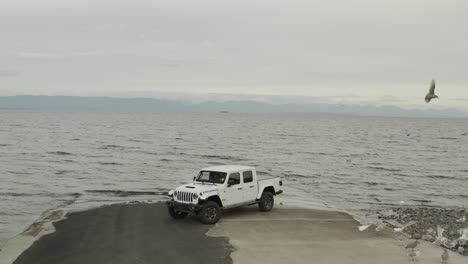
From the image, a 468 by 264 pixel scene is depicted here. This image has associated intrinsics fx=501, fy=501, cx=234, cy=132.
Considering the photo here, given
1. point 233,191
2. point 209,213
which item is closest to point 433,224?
point 233,191

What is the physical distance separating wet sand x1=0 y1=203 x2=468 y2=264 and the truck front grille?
1.04m

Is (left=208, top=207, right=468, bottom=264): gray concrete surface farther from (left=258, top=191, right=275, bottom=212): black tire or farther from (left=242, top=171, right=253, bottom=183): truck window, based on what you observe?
(left=242, top=171, right=253, bottom=183): truck window

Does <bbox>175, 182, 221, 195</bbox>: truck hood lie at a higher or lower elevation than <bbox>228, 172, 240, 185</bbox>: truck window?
lower

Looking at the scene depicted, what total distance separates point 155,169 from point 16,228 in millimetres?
23206

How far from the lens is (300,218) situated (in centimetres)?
2244

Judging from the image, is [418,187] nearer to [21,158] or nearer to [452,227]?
[452,227]

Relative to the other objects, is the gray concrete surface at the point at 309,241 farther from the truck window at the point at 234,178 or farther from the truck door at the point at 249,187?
the truck window at the point at 234,178

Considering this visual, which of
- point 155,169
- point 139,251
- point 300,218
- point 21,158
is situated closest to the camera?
point 139,251

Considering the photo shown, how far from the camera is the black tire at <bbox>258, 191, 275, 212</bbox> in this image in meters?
22.9

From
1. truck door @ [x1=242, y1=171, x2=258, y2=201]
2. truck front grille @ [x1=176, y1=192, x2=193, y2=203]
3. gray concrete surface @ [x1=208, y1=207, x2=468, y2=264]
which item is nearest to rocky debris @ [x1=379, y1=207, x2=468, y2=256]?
gray concrete surface @ [x1=208, y1=207, x2=468, y2=264]

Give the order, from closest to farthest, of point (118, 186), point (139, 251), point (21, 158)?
point (139, 251) < point (118, 186) < point (21, 158)

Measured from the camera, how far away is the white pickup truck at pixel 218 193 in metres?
20.0

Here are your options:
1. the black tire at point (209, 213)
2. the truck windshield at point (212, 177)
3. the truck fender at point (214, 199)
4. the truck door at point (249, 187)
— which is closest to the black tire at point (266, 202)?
the truck door at point (249, 187)

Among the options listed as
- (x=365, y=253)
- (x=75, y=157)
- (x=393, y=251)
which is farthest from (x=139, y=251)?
(x=75, y=157)
